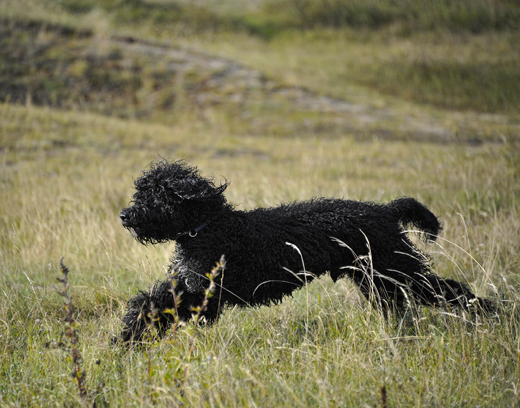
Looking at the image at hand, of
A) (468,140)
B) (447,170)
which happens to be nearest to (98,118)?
(447,170)

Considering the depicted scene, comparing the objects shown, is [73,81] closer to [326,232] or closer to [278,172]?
[278,172]

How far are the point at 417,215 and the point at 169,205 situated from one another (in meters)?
2.33

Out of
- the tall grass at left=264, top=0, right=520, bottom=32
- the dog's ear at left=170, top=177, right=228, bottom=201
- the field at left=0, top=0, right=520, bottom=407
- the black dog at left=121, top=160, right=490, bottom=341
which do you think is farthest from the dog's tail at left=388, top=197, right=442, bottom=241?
the tall grass at left=264, top=0, right=520, bottom=32

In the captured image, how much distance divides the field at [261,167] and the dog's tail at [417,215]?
331 mm

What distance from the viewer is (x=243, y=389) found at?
2.77 meters

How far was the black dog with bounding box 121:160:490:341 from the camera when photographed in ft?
11.2

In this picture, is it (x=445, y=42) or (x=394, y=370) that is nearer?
(x=394, y=370)

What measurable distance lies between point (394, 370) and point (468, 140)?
43.6 feet

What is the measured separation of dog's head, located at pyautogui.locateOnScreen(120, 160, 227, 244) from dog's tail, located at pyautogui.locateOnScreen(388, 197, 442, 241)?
1.72 m

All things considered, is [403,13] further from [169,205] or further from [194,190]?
[169,205]

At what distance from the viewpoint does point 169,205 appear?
136 inches

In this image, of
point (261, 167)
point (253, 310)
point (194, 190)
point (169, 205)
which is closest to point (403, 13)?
point (261, 167)

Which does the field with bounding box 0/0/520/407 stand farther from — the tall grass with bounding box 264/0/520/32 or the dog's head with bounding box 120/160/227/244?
the dog's head with bounding box 120/160/227/244

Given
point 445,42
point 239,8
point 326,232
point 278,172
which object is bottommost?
point 278,172
